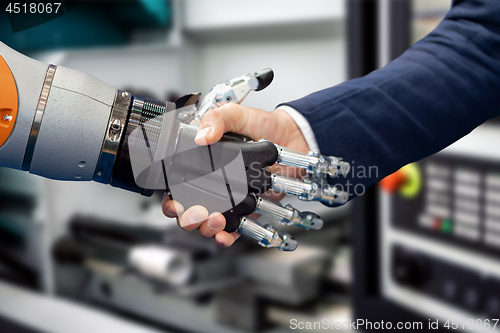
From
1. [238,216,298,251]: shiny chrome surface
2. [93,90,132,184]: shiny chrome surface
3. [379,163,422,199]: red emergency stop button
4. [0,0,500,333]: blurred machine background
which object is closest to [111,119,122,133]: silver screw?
[93,90,132,184]: shiny chrome surface

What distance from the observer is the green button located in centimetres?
96

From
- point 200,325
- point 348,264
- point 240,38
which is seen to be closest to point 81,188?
point 200,325

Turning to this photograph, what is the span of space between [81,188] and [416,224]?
1.10 m

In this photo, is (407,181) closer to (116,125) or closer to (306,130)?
(306,130)

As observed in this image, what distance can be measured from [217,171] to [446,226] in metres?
0.69

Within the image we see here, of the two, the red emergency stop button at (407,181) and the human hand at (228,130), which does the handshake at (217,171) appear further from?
the red emergency stop button at (407,181)

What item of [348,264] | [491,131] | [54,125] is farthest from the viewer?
[348,264]

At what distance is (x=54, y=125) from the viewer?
0.43m

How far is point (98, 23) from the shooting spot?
1420mm

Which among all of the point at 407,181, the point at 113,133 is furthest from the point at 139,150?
the point at 407,181

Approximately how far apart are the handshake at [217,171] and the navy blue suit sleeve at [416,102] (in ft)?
0.36

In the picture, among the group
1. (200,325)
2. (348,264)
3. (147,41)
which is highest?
(147,41)

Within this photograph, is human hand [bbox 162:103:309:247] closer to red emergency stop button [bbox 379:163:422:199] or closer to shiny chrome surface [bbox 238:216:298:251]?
shiny chrome surface [bbox 238:216:298:251]

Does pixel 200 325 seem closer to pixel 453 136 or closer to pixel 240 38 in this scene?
pixel 240 38
